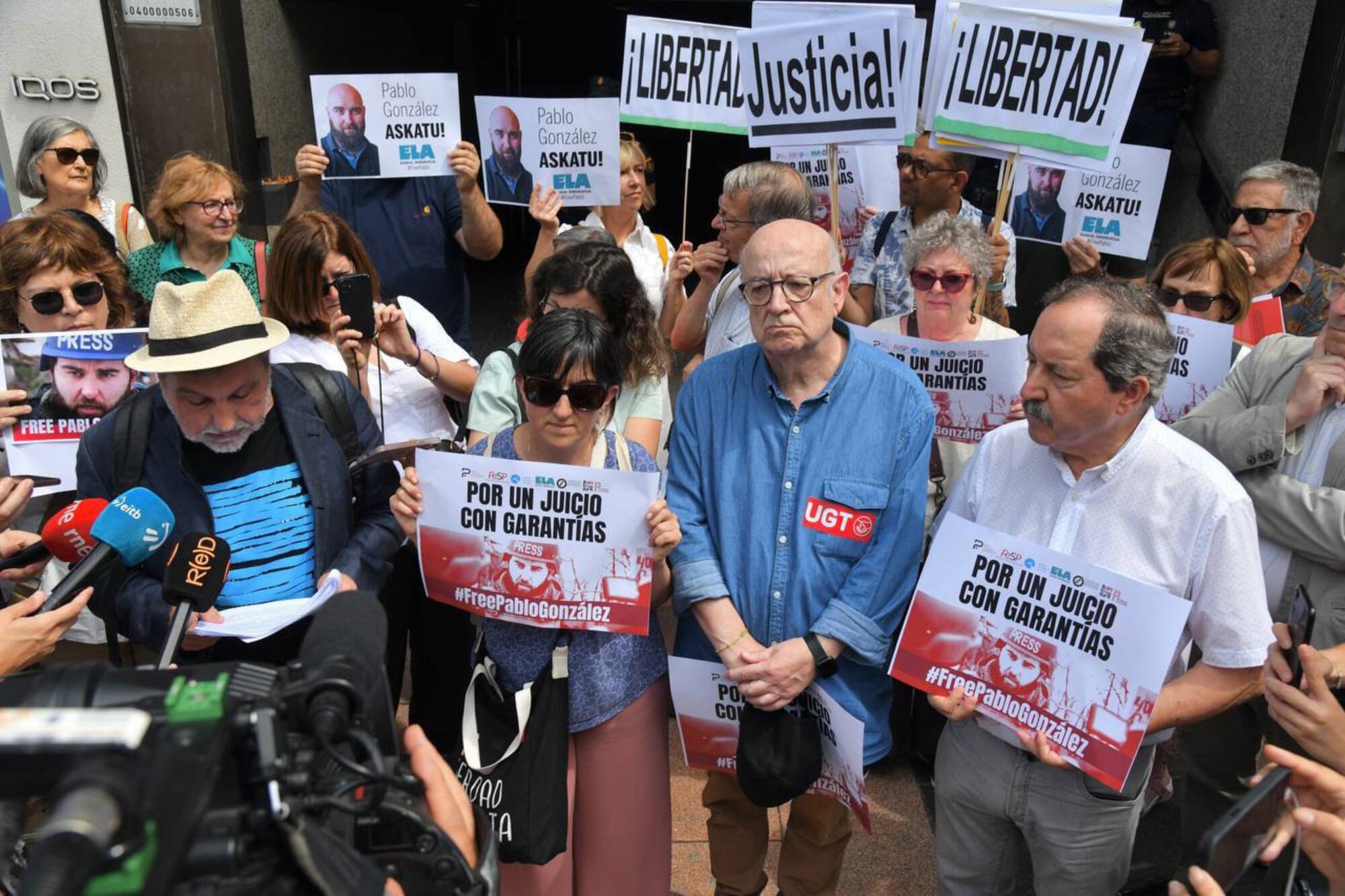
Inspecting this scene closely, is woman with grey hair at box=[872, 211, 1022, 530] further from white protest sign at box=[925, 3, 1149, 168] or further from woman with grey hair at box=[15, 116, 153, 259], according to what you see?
woman with grey hair at box=[15, 116, 153, 259]

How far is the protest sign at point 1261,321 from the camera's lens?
13.8ft

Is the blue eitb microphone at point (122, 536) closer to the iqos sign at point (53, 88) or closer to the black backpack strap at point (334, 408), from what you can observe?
the black backpack strap at point (334, 408)

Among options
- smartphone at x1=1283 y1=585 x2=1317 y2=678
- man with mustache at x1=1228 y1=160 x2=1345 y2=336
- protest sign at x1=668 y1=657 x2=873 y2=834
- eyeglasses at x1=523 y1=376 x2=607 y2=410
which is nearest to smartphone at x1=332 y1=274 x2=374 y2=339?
eyeglasses at x1=523 y1=376 x2=607 y2=410

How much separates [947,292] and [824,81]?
1203 millimetres

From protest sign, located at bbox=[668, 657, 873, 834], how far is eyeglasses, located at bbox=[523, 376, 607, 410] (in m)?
0.81

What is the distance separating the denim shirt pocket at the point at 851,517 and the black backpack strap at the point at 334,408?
1.41m

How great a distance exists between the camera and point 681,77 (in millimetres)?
5605

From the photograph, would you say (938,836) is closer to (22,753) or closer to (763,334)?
(763,334)

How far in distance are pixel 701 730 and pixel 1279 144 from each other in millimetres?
7167

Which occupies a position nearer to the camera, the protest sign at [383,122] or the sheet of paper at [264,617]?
the sheet of paper at [264,617]

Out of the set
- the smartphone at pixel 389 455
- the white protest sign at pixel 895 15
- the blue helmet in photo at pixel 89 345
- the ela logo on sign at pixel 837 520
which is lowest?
the ela logo on sign at pixel 837 520

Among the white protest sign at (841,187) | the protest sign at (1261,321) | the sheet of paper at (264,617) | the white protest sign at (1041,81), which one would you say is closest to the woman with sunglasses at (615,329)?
the sheet of paper at (264,617)

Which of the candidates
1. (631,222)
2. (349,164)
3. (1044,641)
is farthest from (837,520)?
(349,164)

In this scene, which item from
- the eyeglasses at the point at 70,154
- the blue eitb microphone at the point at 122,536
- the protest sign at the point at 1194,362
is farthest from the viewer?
the eyeglasses at the point at 70,154
